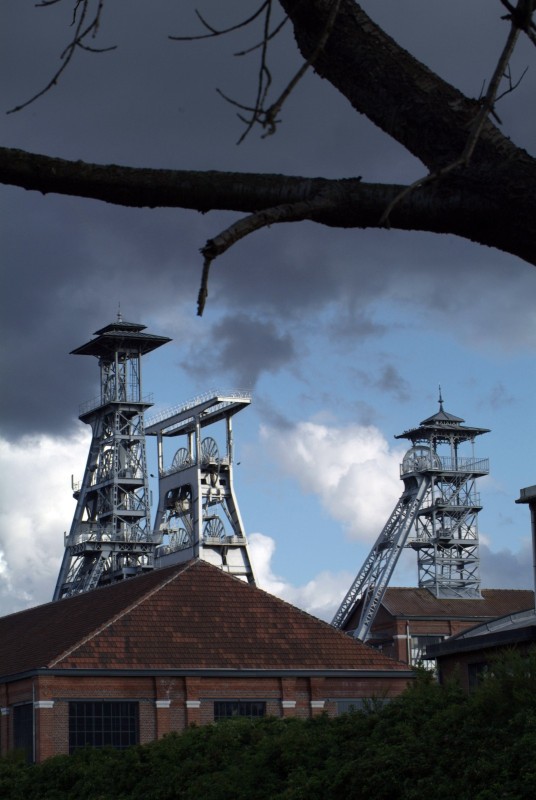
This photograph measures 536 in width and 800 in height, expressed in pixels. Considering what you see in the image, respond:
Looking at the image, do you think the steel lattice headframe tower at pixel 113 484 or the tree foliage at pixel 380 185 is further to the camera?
the steel lattice headframe tower at pixel 113 484

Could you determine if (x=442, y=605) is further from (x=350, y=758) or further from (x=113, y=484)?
(x=350, y=758)

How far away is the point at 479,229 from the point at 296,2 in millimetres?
1224

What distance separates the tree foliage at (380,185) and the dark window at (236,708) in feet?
118

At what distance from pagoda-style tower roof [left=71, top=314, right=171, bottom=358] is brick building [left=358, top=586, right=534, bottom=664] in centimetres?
2267

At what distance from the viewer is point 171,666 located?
38.9 m

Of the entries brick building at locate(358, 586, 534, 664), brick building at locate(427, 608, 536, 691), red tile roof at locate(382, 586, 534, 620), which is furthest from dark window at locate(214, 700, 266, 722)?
red tile roof at locate(382, 586, 534, 620)

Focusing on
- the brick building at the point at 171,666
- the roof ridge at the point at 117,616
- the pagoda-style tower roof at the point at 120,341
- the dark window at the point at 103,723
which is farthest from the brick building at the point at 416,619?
the dark window at the point at 103,723

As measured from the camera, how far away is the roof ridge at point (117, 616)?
38000mm

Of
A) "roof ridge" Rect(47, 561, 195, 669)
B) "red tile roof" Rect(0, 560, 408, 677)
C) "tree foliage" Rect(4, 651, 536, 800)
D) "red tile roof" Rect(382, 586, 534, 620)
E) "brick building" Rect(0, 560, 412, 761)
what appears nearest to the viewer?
"tree foliage" Rect(4, 651, 536, 800)

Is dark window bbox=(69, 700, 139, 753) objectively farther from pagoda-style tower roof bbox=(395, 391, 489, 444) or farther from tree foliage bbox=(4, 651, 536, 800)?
pagoda-style tower roof bbox=(395, 391, 489, 444)

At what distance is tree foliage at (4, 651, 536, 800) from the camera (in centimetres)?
1620

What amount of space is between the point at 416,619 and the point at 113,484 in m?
21.6

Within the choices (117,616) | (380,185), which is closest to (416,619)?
(117,616)

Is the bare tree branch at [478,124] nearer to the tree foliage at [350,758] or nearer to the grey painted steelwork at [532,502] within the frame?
the tree foliage at [350,758]
